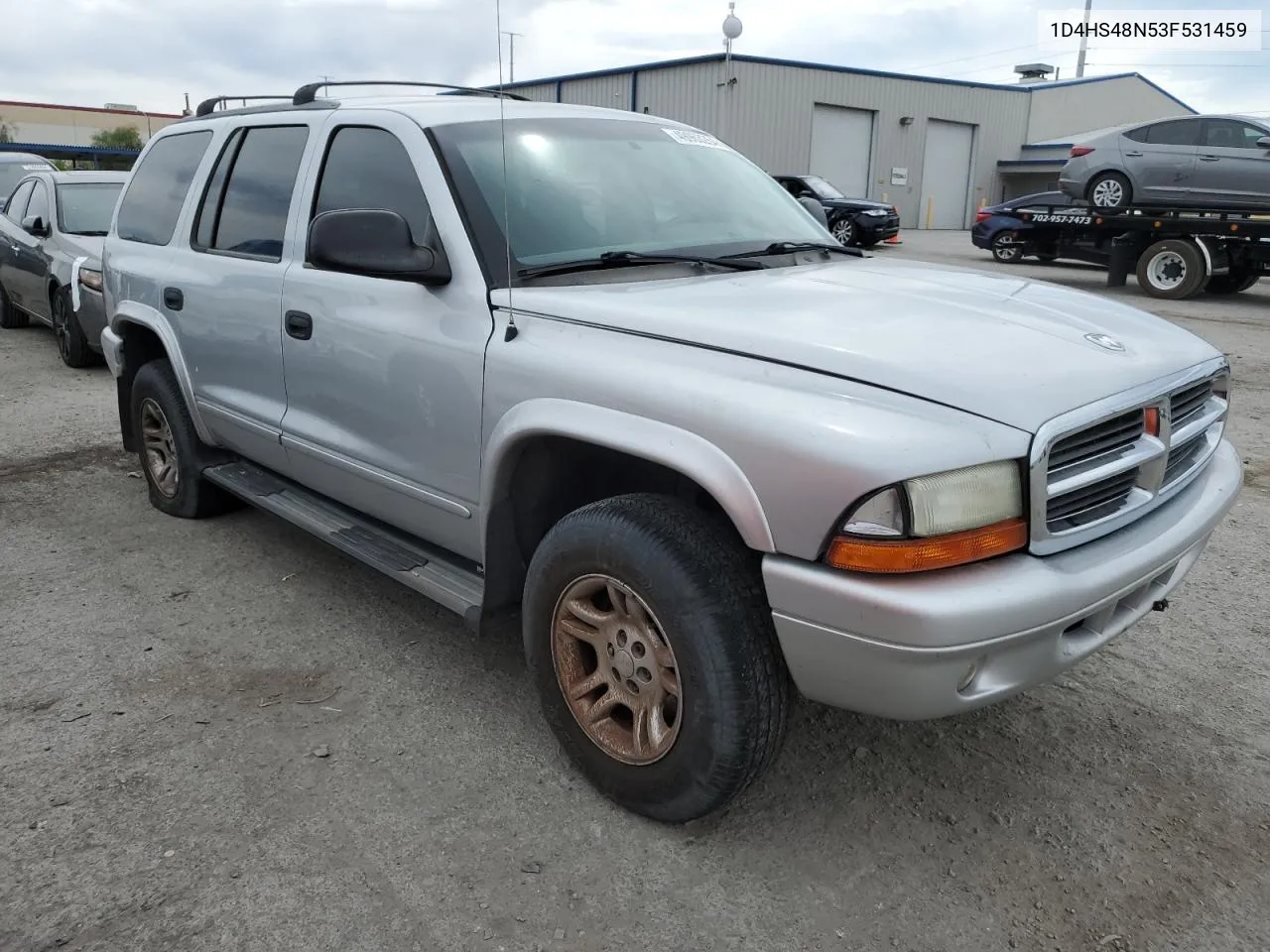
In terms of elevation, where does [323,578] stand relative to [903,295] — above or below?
below

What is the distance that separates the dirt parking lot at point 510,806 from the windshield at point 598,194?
4.88ft

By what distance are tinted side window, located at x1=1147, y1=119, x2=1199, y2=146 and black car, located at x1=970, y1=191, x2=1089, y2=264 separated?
1309 millimetres

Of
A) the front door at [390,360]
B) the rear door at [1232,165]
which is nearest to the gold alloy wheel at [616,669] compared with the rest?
the front door at [390,360]

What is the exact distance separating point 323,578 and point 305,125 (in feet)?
5.98

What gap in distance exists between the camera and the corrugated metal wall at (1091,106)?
35688 millimetres

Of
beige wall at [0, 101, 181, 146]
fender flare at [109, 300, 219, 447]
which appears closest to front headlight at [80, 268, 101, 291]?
fender flare at [109, 300, 219, 447]

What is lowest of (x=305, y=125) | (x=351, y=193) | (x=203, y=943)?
(x=203, y=943)

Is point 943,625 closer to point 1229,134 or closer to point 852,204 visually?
point 1229,134

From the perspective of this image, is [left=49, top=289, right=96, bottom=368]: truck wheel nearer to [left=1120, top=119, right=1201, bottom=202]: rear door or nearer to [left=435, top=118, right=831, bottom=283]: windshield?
[left=435, top=118, right=831, bottom=283]: windshield

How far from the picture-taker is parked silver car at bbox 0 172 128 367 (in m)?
8.50

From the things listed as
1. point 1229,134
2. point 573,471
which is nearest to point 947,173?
point 1229,134

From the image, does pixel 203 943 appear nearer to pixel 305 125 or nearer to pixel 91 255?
pixel 305 125

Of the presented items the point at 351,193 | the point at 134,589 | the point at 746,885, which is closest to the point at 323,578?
the point at 134,589

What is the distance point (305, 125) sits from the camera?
3.70 meters
